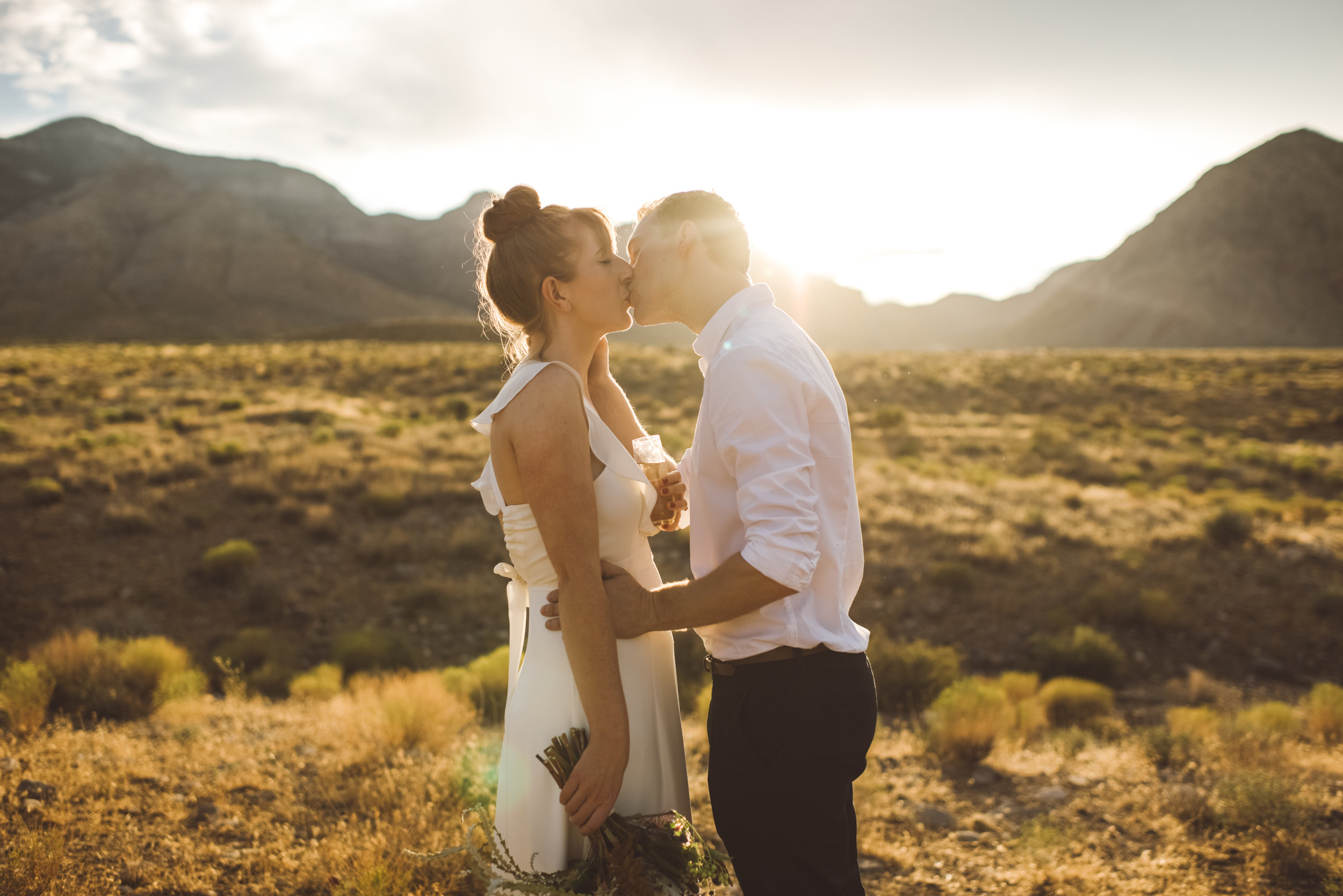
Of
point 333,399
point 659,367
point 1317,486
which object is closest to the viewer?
point 1317,486

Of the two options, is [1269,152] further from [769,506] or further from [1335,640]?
[769,506]

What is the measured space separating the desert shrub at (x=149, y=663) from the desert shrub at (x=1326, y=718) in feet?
34.0

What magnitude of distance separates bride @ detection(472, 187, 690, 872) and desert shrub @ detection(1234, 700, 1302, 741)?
5.78 m

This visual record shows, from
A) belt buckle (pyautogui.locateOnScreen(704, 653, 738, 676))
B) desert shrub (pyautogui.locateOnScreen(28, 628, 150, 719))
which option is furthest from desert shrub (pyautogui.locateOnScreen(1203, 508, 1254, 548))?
desert shrub (pyautogui.locateOnScreen(28, 628, 150, 719))

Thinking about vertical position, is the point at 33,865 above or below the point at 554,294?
below

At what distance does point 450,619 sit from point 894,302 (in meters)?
204

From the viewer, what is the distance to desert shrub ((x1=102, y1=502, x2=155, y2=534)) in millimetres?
11086

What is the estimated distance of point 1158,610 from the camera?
9352 mm

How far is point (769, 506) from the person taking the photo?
187 cm

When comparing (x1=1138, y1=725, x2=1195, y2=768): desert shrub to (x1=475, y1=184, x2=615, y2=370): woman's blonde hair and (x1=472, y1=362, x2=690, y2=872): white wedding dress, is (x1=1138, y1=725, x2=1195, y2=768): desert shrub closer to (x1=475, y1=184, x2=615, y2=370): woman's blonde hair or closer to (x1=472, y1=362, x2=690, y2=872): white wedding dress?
(x1=472, y1=362, x2=690, y2=872): white wedding dress

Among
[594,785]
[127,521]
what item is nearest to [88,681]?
[127,521]

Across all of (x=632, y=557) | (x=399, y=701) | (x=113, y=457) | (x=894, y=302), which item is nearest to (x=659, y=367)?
(x=113, y=457)

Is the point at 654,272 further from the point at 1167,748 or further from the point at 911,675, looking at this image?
the point at 911,675

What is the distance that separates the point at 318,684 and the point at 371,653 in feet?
2.94
